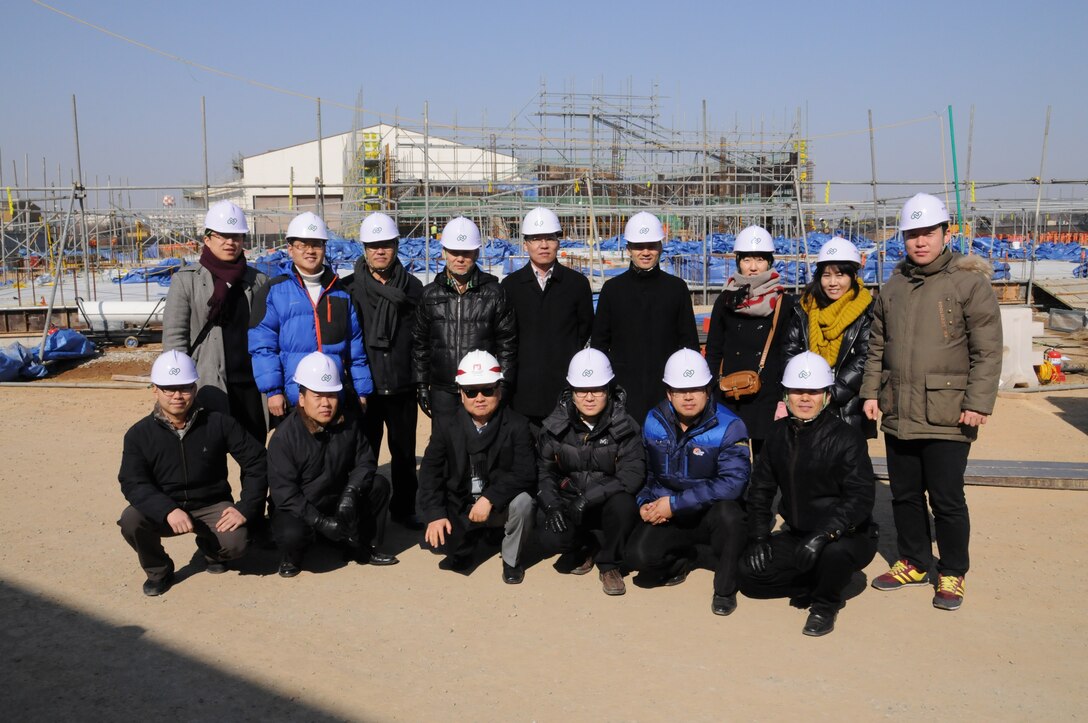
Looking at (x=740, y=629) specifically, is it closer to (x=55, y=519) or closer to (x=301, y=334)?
(x=301, y=334)

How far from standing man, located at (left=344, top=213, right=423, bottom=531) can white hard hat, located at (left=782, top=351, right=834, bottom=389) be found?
2.27 metres

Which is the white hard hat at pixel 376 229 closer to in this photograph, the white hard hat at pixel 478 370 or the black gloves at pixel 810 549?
the white hard hat at pixel 478 370

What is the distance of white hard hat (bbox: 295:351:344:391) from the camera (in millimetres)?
4918

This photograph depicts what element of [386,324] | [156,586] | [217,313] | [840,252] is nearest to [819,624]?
[840,252]

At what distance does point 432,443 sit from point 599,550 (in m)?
1.09

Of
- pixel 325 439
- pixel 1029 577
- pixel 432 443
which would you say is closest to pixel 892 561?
pixel 1029 577

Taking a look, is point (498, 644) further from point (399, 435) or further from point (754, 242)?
point (754, 242)

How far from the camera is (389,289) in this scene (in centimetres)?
553

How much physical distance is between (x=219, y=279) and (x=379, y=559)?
1.82m

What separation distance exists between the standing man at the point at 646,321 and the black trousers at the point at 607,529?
74cm

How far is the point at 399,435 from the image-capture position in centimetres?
577

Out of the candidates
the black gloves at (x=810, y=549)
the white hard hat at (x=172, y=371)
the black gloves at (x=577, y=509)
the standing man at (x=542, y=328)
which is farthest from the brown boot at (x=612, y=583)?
the white hard hat at (x=172, y=371)

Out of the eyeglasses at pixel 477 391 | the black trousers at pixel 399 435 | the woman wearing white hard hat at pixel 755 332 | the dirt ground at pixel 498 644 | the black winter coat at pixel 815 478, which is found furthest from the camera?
the black trousers at pixel 399 435

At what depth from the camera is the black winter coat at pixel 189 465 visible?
4.76m
